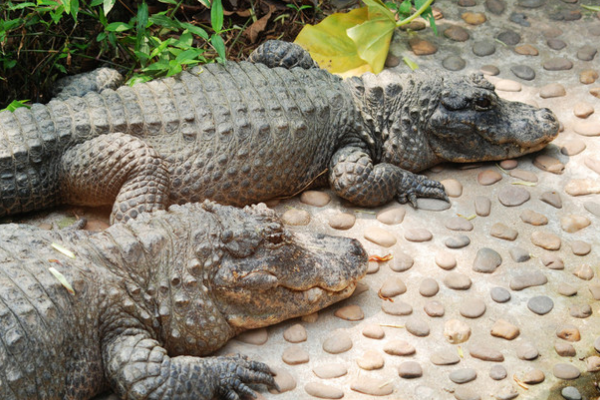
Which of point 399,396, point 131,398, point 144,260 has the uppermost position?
point 144,260

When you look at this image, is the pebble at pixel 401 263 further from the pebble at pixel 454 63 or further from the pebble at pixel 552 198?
the pebble at pixel 454 63

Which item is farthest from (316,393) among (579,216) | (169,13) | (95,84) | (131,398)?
(169,13)

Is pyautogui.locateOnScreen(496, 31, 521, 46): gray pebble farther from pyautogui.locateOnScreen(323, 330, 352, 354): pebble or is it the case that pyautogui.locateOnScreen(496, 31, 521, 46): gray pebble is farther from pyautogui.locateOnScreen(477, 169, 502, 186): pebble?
pyautogui.locateOnScreen(323, 330, 352, 354): pebble

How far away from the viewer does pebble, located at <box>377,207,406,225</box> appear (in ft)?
16.0

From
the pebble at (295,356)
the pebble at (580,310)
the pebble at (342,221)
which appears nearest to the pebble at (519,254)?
the pebble at (580,310)

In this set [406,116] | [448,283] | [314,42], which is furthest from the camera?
[314,42]

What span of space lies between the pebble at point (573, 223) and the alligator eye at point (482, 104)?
947 mm

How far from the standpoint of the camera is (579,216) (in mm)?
4887

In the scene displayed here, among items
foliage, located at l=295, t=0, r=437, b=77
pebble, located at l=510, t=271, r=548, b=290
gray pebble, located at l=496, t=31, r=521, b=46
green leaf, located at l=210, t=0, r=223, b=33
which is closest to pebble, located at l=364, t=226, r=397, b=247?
pebble, located at l=510, t=271, r=548, b=290

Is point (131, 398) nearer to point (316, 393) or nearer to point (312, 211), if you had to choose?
point (316, 393)

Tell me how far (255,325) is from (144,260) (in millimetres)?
689

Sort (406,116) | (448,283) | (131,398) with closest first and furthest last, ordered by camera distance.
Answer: (131,398) → (448,283) → (406,116)

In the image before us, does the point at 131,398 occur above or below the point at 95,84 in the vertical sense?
below

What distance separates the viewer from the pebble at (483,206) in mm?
4930
